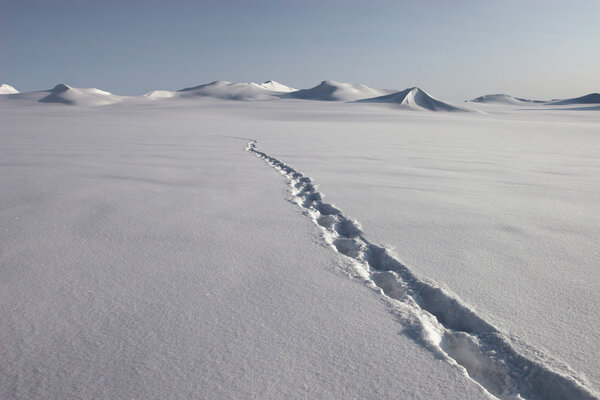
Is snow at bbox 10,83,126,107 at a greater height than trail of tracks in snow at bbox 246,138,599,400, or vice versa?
snow at bbox 10,83,126,107

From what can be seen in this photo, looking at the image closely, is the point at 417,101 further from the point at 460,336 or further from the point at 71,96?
the point at 460,336

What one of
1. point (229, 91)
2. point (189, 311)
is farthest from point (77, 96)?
point (189, 311)

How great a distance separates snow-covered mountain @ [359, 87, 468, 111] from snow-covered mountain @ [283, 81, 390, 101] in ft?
18.0

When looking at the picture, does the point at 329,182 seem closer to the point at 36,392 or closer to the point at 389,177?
the point at 389,177

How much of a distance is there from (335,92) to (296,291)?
129ft

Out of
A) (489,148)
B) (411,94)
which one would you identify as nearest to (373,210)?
(489,148)

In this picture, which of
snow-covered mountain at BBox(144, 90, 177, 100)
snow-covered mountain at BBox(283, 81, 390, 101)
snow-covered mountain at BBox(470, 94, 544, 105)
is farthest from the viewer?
snow-covered mountain at BBox(470, 94, 544, 105)

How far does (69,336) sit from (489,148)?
656cm

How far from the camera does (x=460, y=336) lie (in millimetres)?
1301

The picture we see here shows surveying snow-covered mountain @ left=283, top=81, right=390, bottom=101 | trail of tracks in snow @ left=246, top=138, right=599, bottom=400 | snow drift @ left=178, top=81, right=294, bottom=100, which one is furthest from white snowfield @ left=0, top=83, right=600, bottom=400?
snow-covered mountain @ left=283, top=81, right=390, bottom=101

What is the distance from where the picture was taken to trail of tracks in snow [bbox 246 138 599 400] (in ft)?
3.56

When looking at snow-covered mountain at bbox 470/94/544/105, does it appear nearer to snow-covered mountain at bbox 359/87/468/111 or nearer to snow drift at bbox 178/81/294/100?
snow-covered mountain at bbox 359/87/468/111

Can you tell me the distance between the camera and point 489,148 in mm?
6531

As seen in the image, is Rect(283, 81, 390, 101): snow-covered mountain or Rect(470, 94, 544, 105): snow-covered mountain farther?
Rect(470, 94, 544, 105): snow-covered mountain
